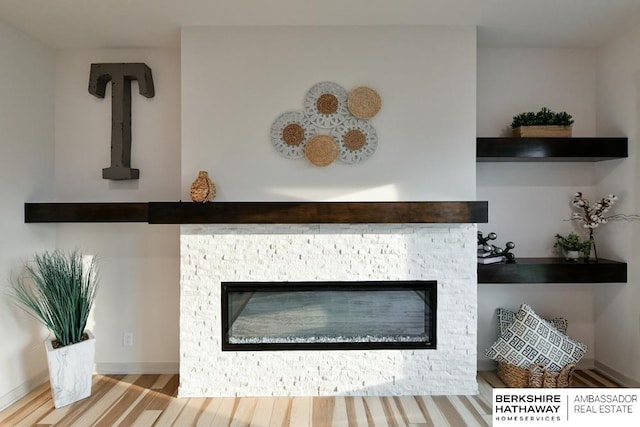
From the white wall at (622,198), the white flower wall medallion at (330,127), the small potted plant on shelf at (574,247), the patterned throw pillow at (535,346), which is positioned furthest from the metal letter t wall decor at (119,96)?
the white wall at (622,198)

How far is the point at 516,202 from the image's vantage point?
3426 millimetres

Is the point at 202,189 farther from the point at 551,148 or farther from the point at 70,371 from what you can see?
the point at 551,148

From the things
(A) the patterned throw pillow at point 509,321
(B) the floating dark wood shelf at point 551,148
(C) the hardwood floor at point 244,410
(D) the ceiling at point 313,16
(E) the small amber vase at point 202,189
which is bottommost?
(C) the hardwood floor at point 244,410

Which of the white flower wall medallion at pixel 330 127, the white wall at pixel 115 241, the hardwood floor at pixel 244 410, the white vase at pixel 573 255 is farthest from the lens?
the white wall at pixel 115 241

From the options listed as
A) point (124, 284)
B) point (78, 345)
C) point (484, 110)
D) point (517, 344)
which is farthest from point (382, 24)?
point (78, 345)

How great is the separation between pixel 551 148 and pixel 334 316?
1.93 m

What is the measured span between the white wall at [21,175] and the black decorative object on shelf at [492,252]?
10.6ft

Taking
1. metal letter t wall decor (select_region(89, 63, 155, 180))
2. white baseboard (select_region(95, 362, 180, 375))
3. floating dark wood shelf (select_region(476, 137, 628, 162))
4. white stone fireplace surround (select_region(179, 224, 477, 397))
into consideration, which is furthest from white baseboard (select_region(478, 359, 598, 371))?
metal letter t wall decor (select_region(89, 63, 155, 180))

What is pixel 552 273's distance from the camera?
3076 millimetres

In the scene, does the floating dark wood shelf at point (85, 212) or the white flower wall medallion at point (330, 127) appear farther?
the floating dark wood shelf at point (85, 212)

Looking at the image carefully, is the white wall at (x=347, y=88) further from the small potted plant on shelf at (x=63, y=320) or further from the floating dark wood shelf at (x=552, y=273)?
the small potted plant on shelf at (x=63, y=320)

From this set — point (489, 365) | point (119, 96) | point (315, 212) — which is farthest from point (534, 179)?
point (119, 96)

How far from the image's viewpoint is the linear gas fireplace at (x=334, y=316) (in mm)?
3006

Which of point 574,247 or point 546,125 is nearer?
point 546,125
